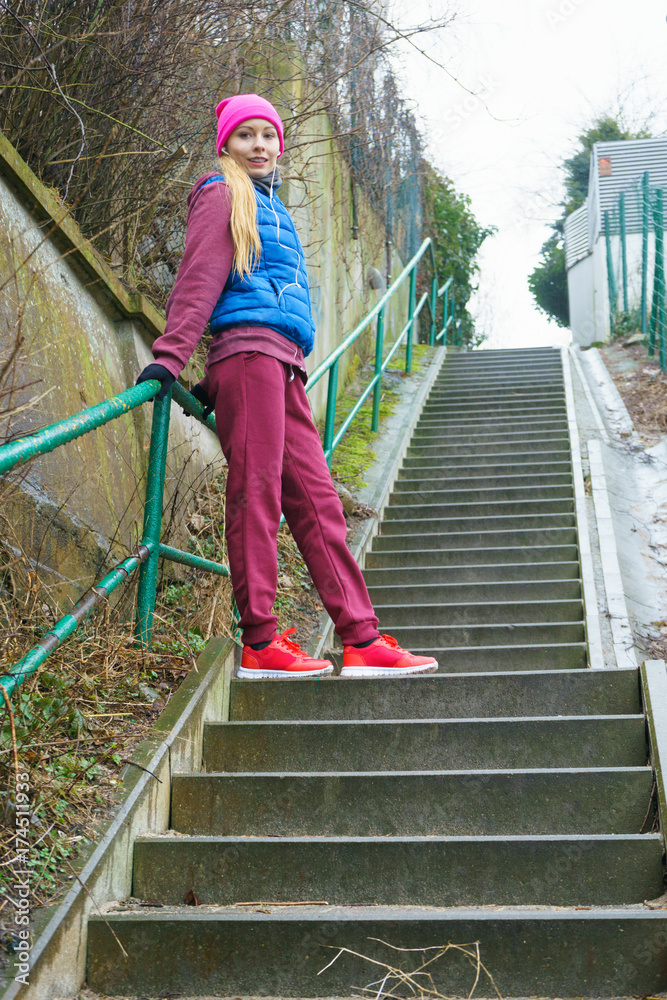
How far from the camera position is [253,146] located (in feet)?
8.59

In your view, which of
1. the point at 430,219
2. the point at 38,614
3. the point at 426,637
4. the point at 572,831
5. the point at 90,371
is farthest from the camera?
the point at 430,219

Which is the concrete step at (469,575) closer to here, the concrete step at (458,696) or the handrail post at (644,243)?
the concrete step at (458,696)

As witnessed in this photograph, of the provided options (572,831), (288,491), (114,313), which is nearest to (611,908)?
(572,831)

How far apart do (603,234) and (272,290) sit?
40.1ft

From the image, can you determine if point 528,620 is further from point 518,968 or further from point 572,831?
point 518,968

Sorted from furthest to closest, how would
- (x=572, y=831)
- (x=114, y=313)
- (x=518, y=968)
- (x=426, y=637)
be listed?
(x=426, y=637), (x=114, y=313), (x=572, y=831), (x=518, y=968)

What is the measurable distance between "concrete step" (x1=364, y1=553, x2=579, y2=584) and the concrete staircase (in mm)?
982

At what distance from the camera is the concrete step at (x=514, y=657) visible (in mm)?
3352

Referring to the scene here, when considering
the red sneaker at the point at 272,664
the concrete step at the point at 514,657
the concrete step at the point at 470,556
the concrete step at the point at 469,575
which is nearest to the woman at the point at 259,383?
the red sneaker at the point at 272,664

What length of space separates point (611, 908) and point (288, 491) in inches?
54.4

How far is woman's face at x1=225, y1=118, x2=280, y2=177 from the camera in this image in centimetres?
262

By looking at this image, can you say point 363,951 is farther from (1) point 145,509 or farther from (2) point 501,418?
(2) point 501,418

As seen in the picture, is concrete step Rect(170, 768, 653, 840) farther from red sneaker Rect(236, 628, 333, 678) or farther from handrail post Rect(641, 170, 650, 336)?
handrail post Rect(641, 170, 650, 336)

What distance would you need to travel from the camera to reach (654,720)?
2252 millimetres
